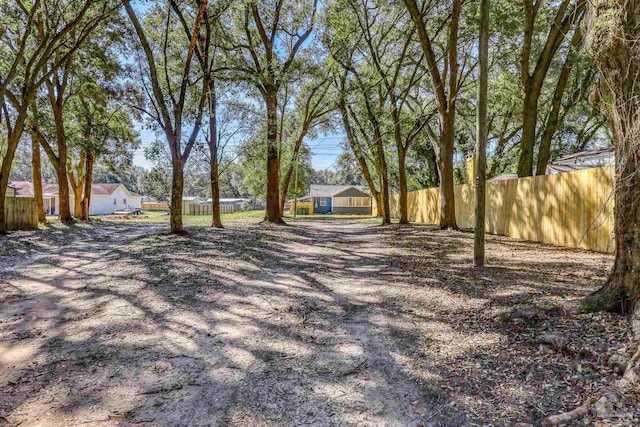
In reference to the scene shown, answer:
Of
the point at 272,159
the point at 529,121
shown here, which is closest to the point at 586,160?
the point at 529,121

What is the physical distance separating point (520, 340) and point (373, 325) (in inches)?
52.2

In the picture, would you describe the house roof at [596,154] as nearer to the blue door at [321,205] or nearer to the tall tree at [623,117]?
the tall tree at [623,117]

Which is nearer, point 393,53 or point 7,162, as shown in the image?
point 7,162

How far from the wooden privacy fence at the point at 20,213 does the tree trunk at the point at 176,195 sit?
19.5 feet

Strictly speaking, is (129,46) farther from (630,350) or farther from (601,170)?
(630,350)

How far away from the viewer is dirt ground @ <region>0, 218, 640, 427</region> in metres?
2.29

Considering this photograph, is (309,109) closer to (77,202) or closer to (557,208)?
(77,202)

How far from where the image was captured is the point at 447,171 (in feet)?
38.0

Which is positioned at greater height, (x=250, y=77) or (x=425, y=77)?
(x=425, y=77)

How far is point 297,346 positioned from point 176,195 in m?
7.90

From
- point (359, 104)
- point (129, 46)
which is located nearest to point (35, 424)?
point (129, 46)

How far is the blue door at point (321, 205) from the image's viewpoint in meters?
43.8

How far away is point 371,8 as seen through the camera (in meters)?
14.1

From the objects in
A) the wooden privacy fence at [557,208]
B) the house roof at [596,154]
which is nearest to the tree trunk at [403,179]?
the wooden privacy fence at [557,208]
